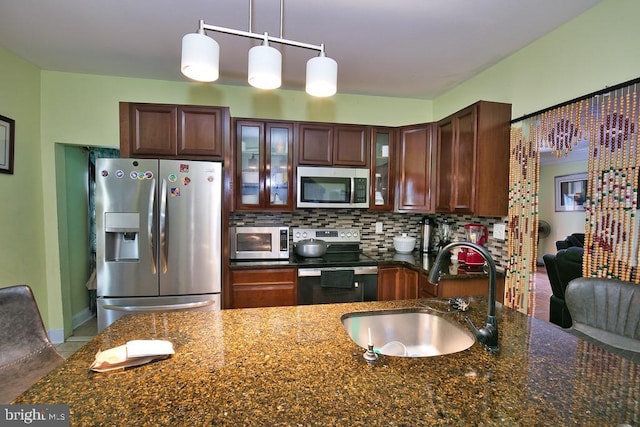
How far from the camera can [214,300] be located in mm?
2432

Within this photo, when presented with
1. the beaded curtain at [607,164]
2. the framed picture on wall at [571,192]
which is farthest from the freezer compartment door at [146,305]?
the framed picture on wall at [571,192]

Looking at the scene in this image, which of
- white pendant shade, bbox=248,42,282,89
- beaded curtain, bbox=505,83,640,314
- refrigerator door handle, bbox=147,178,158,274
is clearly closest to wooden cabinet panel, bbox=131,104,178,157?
refrigerator door handle, bbox=147,178,158,274

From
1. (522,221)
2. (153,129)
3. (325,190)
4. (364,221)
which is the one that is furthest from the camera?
(364,221)

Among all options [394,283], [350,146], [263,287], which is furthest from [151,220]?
[394,283]

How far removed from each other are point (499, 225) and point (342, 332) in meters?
1.94

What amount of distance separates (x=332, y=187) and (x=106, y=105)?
233 centimetres

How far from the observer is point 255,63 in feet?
3.60

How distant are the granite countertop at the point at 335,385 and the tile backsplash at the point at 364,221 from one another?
78.6 inches

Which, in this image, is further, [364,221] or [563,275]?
[364,221]

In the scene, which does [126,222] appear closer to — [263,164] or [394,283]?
[263,164]

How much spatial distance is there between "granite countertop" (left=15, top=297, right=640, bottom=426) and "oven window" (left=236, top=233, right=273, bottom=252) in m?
1.63

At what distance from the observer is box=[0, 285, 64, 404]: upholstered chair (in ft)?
3.91

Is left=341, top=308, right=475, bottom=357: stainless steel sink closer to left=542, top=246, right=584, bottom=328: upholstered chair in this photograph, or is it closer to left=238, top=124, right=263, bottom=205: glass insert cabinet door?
left=238, top=124, right=263, bottom=205: glass insert cabinet door

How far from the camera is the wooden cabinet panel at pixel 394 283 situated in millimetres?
2738
